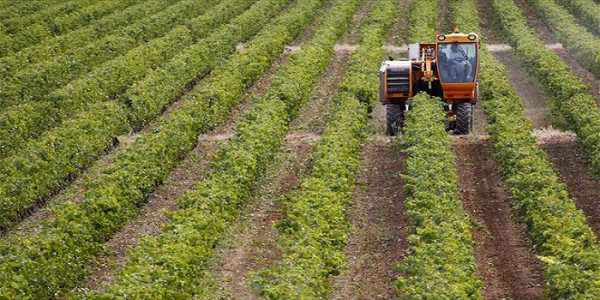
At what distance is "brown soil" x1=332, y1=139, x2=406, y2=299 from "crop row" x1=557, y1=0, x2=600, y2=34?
68.1ft

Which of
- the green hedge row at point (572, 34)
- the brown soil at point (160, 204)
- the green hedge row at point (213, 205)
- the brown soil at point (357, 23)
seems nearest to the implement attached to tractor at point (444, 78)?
the green hedge row at point (213, 205)

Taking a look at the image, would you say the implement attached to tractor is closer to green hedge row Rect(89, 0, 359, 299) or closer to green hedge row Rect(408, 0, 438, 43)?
green hedge row Rect(89, 0, 359, 299)

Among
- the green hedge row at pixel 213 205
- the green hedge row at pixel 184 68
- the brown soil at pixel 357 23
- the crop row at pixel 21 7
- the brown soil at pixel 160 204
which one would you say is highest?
the green hedge row at pixel 213 205

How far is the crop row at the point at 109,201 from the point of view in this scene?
1744cm

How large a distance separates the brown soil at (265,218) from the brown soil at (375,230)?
160 cm

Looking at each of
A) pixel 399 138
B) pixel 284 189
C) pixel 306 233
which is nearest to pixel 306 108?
pixel 399 138

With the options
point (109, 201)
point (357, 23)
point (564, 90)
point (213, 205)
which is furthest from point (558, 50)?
point (109, 201)

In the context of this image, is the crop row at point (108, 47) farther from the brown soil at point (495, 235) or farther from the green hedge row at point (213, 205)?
the brown soil at point (495, 235)

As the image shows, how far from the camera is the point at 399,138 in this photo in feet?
84.1

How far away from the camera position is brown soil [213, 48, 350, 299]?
59.2 ft

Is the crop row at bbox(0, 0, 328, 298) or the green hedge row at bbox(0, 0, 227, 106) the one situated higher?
the crop row at bbox(0, 0, 328, 298)

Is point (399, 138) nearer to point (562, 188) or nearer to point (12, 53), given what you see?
point (562, 188)

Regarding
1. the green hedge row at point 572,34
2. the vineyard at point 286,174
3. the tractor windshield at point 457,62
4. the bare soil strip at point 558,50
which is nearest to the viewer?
the vineyard at point 286,174

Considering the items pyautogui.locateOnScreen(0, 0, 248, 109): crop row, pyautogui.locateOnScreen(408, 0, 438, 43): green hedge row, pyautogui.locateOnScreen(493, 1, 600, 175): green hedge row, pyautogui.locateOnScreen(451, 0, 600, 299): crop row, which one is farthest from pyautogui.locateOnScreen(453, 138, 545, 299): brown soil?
pyautogui.locateOnScreen(0, 0, 248, 109): crop row
